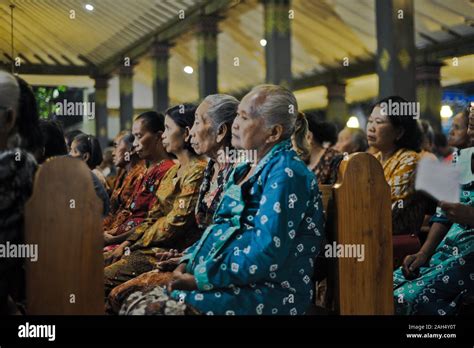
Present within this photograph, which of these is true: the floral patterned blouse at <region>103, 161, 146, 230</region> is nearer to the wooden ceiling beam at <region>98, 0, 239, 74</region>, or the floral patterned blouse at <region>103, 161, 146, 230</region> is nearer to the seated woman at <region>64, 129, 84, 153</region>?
the seated woman at <region>64, 129, 84, 153</region>

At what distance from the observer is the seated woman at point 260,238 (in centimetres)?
234

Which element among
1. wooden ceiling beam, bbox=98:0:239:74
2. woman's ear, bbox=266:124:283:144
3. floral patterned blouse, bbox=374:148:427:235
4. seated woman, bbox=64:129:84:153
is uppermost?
wooden ceiling beam, bbox=98:0:239:74

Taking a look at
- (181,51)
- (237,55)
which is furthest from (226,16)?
(237,55)

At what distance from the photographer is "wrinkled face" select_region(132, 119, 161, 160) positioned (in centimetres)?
391

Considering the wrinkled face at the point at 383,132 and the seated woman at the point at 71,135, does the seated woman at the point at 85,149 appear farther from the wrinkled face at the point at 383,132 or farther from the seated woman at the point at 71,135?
the wrinkled face at the point at 383,132

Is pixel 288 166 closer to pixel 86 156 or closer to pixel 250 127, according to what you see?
pixel 250 127

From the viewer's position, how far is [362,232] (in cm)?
256

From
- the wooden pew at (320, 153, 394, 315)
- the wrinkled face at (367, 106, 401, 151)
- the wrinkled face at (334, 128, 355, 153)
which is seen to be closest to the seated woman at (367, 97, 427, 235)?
the wrinkled face at (367, 106, 401, 151)

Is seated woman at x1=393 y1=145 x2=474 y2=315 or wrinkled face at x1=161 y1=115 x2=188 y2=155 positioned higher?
wrinkled face at x1=161 y1=115 x2=188 y2=155

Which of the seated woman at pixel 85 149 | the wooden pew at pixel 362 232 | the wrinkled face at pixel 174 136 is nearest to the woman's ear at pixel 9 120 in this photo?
the wooden pew at pixel 362 232

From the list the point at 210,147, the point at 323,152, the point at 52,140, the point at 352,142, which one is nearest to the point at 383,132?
the point at 210,147

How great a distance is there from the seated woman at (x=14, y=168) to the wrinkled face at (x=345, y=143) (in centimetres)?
300

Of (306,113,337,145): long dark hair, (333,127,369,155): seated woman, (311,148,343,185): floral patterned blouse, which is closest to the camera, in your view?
(311,148,343,185): floral patterned blouse

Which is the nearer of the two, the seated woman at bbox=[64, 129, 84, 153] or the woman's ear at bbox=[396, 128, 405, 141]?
the woman's ear at bbox=[396, 128, 405, 141]
